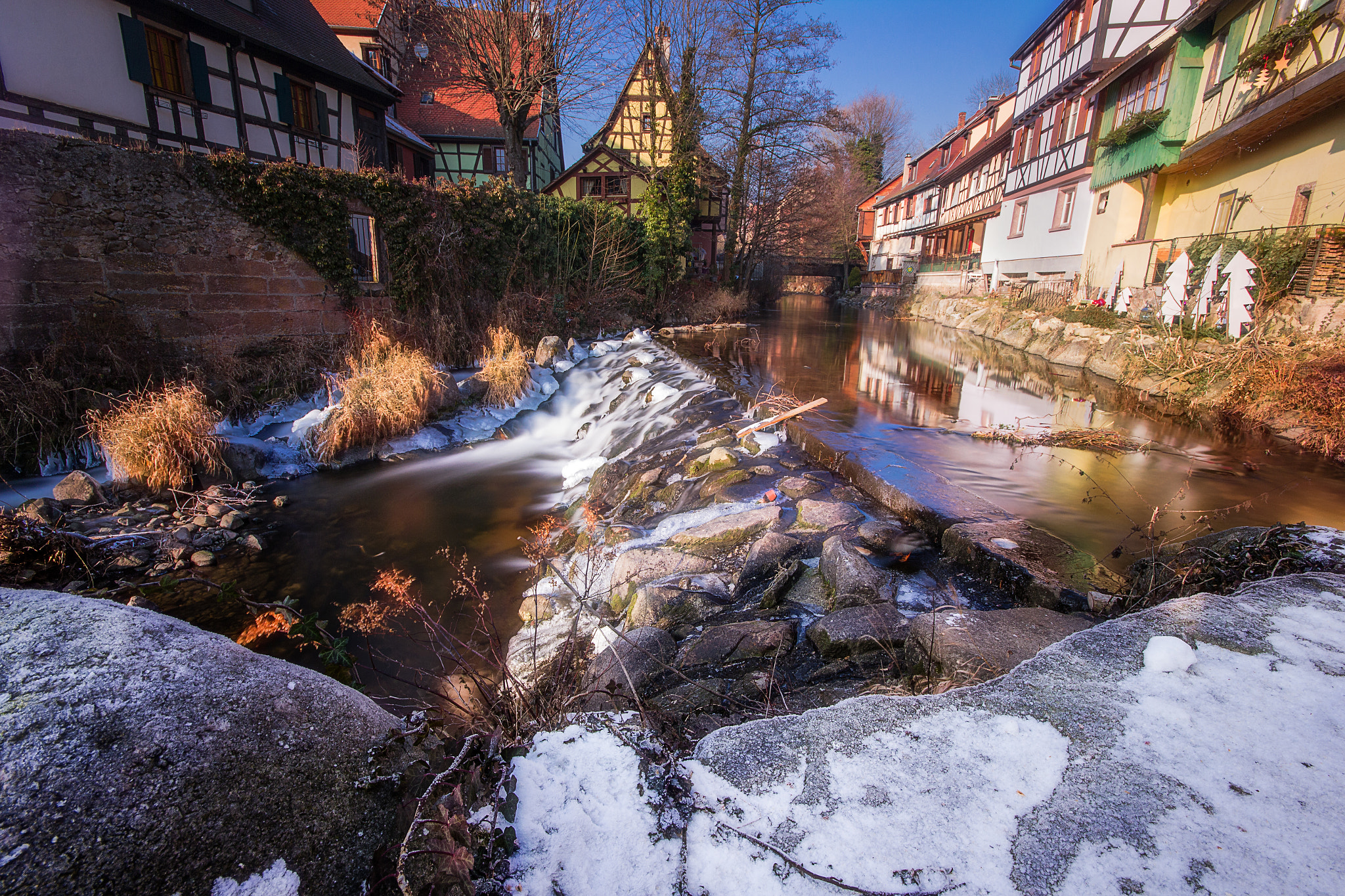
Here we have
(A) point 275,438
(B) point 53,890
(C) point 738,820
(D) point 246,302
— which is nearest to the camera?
(B) point 53,890

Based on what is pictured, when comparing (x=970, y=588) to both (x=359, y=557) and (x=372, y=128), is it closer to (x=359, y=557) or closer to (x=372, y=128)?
(x=359, y=557)

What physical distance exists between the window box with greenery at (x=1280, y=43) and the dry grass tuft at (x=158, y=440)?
18.2 meters

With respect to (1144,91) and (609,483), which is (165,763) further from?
(1144,91)

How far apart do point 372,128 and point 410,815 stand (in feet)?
71.3

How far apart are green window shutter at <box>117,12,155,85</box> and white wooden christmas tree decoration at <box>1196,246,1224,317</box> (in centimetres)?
1868

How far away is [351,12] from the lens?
71.5ft

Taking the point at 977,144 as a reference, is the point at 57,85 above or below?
below

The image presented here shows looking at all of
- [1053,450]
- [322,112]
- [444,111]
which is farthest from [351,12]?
[1053,450]

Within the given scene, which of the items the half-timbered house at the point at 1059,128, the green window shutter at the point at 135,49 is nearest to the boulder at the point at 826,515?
the green window shutter at the point at 135,49

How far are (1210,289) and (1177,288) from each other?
4.19ft

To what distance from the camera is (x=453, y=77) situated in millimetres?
Result: 19375

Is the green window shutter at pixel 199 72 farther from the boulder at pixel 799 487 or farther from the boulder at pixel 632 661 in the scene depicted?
the boulder at pixel 632 661

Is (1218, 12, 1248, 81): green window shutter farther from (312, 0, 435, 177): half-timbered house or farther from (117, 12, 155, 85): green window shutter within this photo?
(312, 0, 435, 177): half-timbered house

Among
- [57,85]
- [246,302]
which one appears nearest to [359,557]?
[246,302]
